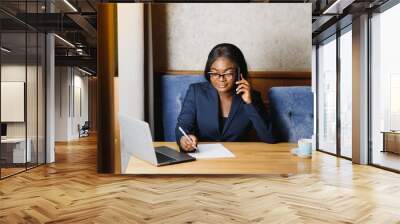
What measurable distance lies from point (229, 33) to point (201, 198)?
186 cm

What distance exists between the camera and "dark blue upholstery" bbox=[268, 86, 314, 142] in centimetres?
354

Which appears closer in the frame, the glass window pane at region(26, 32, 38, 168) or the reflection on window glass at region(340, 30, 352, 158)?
the glass window pane at region(26, 32, 38, 168)

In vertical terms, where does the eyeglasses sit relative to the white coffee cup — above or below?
above

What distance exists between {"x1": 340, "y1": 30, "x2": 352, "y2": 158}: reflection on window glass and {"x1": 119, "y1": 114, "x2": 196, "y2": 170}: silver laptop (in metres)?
5.18

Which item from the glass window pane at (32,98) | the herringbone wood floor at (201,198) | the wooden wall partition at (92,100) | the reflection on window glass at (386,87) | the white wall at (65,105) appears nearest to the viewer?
the herringbone wood floor at (201,198)

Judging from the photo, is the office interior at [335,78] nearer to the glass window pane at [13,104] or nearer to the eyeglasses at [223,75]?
the glass window pane at [13,104]

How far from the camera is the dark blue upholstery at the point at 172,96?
3518 millimetres

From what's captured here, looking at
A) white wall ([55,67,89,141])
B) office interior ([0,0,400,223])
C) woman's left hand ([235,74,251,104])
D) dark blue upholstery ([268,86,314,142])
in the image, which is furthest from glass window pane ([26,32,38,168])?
white wall ([55,67,89,141])

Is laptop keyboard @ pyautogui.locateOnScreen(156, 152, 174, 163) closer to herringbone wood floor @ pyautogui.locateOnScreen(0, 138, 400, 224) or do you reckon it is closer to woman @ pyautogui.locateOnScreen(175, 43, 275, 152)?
woman @ pyautogui.locateOnScreen(175, 43, 275, 152)

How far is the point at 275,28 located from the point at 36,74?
498 cm

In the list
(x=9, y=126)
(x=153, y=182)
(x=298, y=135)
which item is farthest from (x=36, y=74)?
(x=298, y=135)

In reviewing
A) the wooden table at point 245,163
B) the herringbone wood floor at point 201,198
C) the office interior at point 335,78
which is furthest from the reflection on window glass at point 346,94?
the wooden table at point 245,163

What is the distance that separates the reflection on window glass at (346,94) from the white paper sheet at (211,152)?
15.8 ft

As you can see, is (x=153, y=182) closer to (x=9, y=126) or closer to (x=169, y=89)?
(x=169, y=89)
